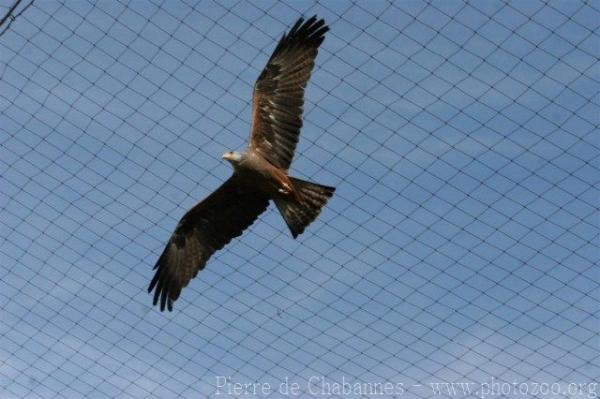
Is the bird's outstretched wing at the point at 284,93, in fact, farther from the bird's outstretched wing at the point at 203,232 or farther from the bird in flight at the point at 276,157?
the bird's outstretched wing at the point at 203,232

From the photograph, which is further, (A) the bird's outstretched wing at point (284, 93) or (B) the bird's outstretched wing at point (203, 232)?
(B) the bird's outstretched wing at point (203, 232)

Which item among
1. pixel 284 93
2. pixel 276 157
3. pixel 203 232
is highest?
pixel 284 93

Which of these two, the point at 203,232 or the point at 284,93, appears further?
the point at 203,232

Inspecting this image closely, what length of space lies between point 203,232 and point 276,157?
90 cm

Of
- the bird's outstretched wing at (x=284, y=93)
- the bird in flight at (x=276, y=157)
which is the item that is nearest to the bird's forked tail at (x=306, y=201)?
the bird in flight at (x=276, y=157)

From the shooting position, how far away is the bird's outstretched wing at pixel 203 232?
7.55 m

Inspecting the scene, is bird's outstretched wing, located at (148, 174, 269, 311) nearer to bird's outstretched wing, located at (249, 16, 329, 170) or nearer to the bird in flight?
the bird in flight

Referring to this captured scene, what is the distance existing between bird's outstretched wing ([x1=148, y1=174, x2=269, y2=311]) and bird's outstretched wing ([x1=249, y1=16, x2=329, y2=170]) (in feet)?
1.22

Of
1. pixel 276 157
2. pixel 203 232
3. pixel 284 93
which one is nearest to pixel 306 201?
pixel 276 157

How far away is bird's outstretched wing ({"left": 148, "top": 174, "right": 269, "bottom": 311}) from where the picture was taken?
7.55 m

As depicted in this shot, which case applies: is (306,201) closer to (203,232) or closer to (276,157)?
(276,157)

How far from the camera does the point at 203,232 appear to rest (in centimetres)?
777

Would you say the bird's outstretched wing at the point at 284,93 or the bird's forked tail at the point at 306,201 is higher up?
the bird's outstretched wing at the point at 284,93

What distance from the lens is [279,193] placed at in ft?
23.9
